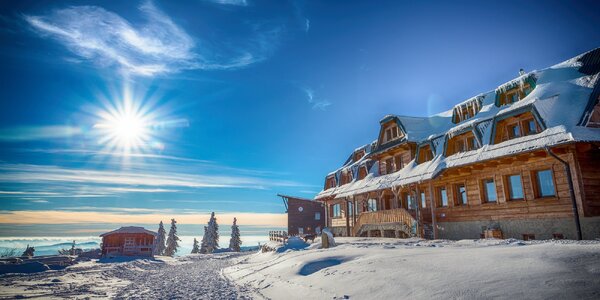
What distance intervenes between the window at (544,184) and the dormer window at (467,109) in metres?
6.80

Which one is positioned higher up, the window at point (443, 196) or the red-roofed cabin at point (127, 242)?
the window at point (443, 196)

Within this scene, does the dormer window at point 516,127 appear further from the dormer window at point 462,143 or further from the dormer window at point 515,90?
the dormer window at point 515,90

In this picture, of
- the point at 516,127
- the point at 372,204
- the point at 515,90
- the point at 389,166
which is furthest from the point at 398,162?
the point at 516,127

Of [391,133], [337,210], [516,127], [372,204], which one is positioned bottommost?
[337,210]

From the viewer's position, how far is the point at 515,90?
17.9 meters

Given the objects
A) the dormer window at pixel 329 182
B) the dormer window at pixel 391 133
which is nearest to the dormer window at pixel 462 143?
the dormer window at pixel 391 133

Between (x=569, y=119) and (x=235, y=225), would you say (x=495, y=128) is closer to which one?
(x=569, y=119)

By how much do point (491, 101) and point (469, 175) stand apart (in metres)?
5.51

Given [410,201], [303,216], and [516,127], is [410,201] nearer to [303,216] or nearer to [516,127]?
[516,127]

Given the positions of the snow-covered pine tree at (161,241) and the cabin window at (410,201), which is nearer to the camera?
the cabin window at (410,201)

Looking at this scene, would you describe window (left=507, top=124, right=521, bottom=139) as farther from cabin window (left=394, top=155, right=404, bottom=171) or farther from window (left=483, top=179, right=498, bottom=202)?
cabin window (left=394, top=155, right=404, bottom=171)

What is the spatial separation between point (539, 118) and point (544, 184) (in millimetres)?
3179

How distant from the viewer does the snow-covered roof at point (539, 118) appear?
12.9 metres

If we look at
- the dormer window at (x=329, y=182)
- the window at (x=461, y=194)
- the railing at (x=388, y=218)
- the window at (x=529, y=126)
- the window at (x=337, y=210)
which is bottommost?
the railing at (x=388, y=218)
